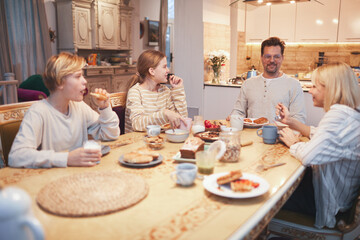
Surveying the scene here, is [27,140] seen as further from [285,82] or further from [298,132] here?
[285,82]

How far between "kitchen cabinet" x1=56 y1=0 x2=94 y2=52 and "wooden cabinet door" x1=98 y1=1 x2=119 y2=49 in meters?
0.22

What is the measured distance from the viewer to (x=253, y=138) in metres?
2.07

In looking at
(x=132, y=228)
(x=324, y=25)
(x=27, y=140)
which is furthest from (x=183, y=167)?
(x=324, y=25)

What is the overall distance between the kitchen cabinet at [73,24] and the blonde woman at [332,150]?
527cm

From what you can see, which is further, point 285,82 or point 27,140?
point 285,82

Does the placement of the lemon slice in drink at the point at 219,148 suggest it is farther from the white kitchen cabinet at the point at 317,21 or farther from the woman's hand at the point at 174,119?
the white kitchen cabinet at the point at 317,21

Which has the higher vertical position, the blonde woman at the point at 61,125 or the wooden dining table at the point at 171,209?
the blonde woman at the point at 61,125

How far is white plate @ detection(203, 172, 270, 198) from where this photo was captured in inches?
45.3

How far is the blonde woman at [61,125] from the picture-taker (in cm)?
146

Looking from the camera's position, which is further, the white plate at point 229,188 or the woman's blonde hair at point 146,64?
the woman's blonde hair at point 146,64

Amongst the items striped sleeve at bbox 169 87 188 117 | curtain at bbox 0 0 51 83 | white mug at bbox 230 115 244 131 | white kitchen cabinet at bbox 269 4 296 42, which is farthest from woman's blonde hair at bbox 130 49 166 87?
white kitchen cabinet at bbox 269 4 296 42

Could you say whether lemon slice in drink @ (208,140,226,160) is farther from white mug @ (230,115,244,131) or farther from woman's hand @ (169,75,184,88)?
woman's hand @ (169,75,184,88)

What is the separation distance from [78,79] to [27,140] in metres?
0.43

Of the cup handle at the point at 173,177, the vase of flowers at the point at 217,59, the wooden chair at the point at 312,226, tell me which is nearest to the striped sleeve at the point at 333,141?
the wooden chair at the point at 312,226
